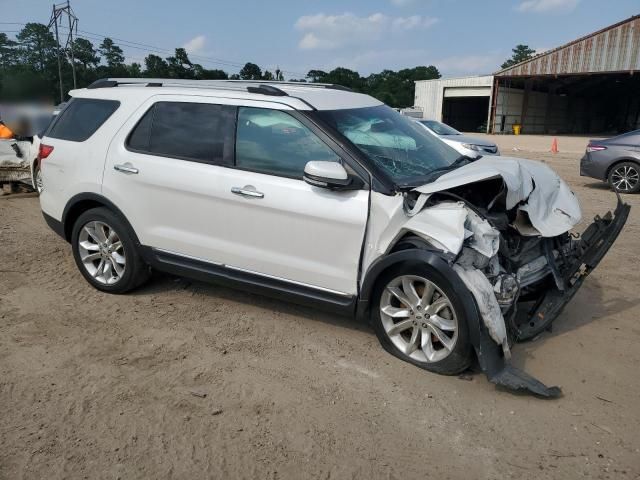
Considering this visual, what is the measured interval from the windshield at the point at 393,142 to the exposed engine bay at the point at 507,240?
0.85 feet

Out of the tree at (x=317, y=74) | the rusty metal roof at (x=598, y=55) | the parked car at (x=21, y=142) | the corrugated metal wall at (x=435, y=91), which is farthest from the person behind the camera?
the tree at (x=317, y=74)

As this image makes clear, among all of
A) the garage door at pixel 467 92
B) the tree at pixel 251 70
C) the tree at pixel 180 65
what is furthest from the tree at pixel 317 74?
the garage door at pixel 467 92

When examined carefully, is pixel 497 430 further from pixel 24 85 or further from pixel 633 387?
pixel 24 85

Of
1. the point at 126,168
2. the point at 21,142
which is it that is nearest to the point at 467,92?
the point at 21,142

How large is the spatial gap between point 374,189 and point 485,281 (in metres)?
0.93

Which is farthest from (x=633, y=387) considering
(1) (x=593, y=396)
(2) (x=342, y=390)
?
(2) (x=342, y=390)

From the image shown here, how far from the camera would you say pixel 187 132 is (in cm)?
425

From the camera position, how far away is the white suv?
3377 millimetres

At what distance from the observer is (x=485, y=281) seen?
325 cm

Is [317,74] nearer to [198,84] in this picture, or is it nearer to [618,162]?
[618,162]

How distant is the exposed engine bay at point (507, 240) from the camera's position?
323 cm

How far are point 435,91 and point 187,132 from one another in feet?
145

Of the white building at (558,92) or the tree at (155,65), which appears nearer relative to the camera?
the white building at (558,92)

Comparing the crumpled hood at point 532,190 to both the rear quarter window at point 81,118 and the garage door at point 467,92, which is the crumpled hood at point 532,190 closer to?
the rear quarter window at point 81,118
